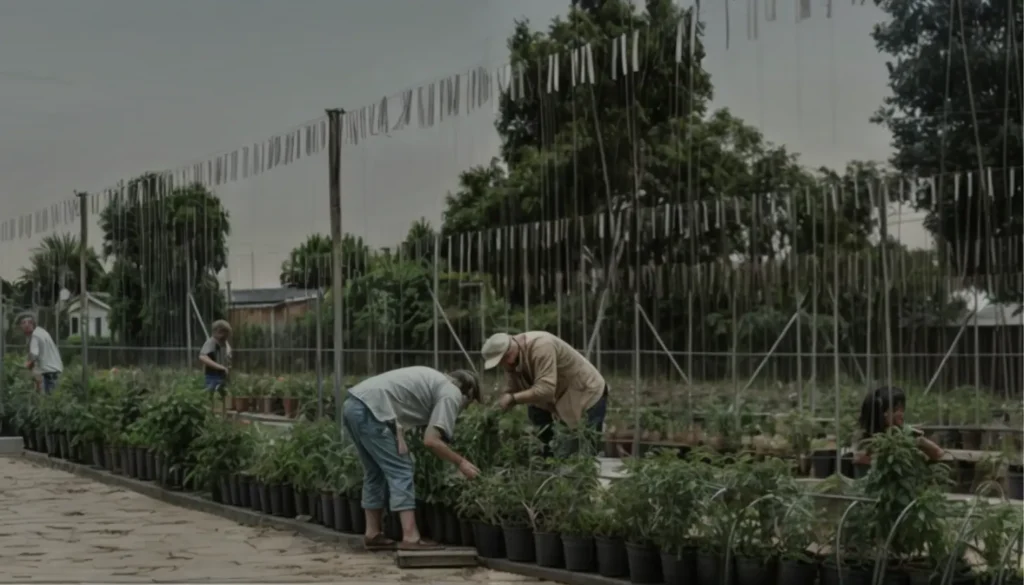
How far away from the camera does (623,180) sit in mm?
10922

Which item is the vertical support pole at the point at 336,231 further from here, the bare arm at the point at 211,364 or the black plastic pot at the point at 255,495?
the bare arm at the point at 211,364

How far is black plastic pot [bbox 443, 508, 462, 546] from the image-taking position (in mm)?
8266

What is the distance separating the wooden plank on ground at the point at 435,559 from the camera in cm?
778

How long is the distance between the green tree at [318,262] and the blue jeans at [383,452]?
17.9ft

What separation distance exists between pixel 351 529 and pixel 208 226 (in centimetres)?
796

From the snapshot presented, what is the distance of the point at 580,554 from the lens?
7.30m

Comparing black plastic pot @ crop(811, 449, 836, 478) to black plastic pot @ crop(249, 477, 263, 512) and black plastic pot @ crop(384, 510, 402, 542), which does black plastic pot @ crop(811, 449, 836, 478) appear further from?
black plastic pot @ crop(249, 477, 263, 512)

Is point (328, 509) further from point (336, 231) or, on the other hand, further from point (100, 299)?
point (100, 299)

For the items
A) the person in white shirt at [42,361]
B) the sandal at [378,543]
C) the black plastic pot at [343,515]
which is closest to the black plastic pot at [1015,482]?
the sandal at [378,543]

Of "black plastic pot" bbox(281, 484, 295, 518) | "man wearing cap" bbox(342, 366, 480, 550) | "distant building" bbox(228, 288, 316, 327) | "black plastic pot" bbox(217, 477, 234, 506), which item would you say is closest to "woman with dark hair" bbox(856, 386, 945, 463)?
"man wearing cap" bbox(342, 366, 480, 550)

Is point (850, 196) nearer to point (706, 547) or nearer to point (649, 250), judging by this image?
point (649, 250)

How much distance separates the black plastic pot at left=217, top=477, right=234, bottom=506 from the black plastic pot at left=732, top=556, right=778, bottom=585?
200 inches

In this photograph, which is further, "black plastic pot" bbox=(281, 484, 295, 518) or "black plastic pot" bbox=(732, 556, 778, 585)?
"black plastic pot" bbox=(281, 484, 295, 518)

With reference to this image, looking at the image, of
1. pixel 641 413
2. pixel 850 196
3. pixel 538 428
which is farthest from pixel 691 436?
pixel 538 428
